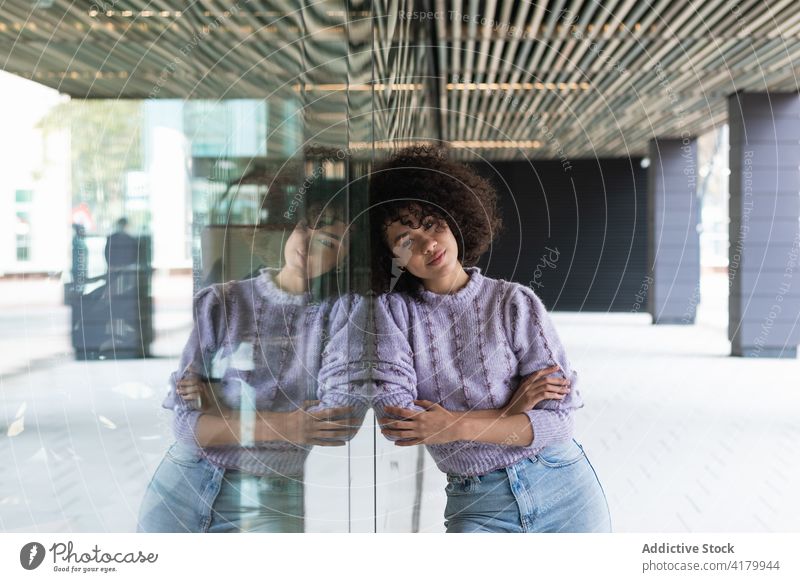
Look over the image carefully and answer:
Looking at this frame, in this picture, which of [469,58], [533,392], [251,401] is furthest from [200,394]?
[469,58]

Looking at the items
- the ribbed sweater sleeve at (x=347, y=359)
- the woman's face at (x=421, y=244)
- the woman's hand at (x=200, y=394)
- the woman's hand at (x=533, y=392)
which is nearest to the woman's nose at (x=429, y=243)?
the woman's face at (x=421, y=244)

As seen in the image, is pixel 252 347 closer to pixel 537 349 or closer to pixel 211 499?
pixel 211 499

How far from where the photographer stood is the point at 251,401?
1072 millimetres

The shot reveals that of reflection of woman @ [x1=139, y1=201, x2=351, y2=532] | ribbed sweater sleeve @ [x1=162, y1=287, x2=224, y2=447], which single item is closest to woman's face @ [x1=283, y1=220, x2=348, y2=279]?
reflection of woman @ [x1=139, y1=201, x2=351, y2=532]

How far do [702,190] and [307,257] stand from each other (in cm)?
60

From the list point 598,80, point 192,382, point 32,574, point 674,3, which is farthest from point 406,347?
point 674,3

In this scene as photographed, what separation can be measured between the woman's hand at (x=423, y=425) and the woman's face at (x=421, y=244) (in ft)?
0.55

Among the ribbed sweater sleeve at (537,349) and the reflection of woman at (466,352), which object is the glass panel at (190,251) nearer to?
the reflection of woman at (466,352)

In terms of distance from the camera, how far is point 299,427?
1.09 meters

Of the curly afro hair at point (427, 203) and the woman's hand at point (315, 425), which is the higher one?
the curly afro hair at point (427, 203)

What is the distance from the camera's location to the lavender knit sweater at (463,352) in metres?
1.06

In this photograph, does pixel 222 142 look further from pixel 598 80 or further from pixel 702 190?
pixel 702 190

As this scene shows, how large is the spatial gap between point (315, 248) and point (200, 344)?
0.19 m

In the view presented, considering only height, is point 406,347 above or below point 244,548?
above
